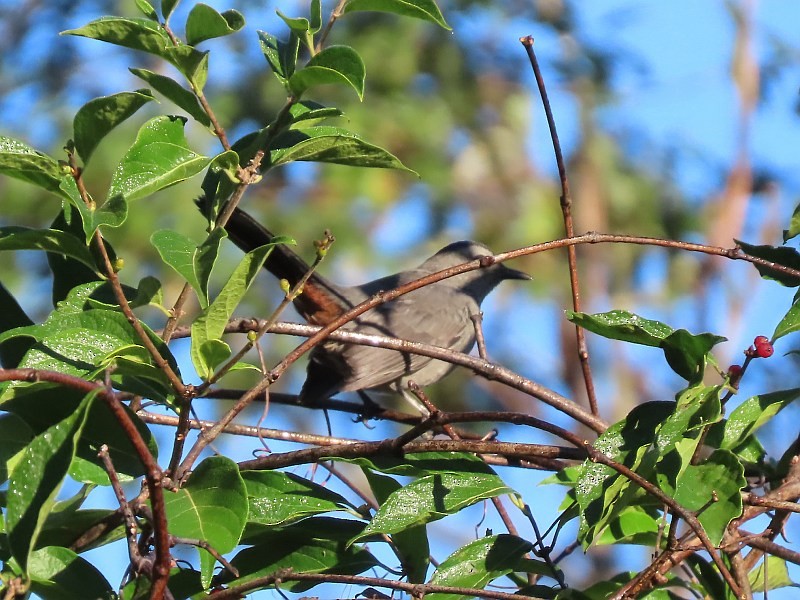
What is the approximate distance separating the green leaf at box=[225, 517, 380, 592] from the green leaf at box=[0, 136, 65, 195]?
65cm

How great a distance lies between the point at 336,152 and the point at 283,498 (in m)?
0.57

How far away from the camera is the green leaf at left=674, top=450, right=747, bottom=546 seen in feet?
4.94

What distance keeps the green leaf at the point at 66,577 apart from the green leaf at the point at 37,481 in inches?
9.8

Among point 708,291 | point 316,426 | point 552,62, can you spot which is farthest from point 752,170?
point 316,426

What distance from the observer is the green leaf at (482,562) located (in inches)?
62.0

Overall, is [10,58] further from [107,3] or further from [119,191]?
[119,191]

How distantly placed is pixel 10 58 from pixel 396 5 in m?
9.19

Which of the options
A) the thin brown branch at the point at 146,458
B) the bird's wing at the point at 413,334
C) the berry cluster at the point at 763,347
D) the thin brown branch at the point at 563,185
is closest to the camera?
the thin brown branch at the point at 146,458

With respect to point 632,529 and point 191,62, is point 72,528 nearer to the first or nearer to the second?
point 191,62

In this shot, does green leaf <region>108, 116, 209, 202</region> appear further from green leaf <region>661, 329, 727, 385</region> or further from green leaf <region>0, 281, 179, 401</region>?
green leaf <region>661, 329, 727, 385</region>

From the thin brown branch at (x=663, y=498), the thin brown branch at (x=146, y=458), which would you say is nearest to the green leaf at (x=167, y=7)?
the thin brown branch at (x=146, y=458)

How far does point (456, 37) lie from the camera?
8.47 meters

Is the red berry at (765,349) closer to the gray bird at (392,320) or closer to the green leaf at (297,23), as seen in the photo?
the green leaf at (297,23)

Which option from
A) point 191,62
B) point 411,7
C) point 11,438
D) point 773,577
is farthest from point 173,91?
point 773,577
